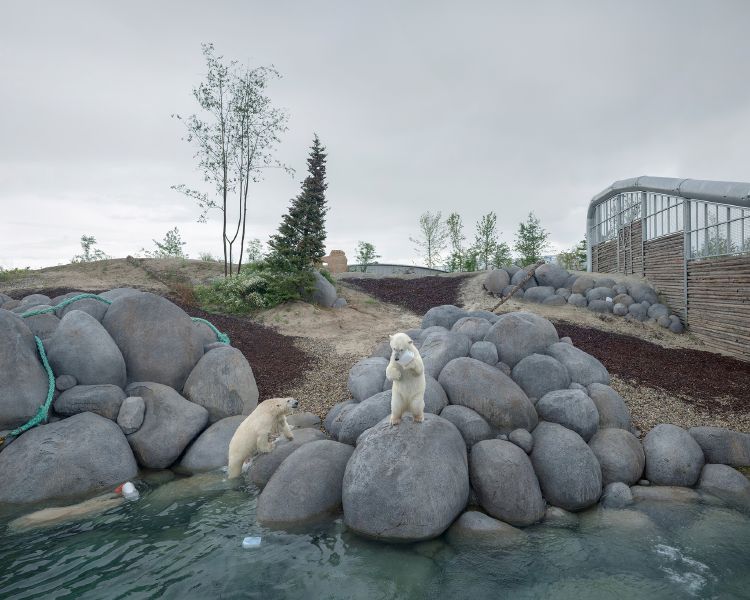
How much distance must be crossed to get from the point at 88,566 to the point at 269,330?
884 cm

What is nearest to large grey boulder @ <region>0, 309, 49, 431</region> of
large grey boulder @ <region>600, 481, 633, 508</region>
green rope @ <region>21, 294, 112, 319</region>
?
green rope @ <region>21, 294, 112, 319</region>

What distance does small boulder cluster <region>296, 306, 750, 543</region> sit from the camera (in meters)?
4.67

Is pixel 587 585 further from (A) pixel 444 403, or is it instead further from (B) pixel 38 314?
(B) pixel 38 314

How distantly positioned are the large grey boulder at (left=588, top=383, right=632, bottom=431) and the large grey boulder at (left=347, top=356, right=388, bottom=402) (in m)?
3.30

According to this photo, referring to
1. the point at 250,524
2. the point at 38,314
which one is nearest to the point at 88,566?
the point at 250,524

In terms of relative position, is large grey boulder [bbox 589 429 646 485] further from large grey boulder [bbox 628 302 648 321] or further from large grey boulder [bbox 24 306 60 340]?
large grey boulder [bbox 628 302 648 321]

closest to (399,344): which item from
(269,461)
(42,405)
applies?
(269,461)

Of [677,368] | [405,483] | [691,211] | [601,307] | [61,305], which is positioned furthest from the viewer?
[601,307]

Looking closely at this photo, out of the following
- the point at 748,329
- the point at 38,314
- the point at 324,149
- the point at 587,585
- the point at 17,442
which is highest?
the point at 324,149

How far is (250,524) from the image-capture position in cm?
479

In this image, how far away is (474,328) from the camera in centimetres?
805

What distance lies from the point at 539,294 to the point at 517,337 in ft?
34.3

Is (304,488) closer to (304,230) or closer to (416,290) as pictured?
(304,230)

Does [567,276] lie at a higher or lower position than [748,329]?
higher
